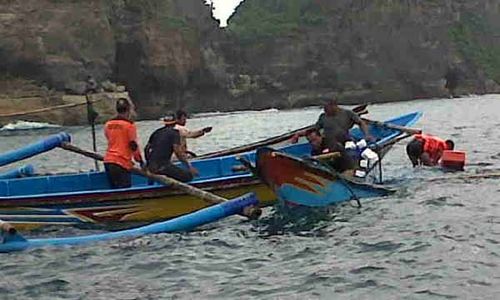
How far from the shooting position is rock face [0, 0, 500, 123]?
267 ft

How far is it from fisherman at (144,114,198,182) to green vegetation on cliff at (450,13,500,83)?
14589 centimetres

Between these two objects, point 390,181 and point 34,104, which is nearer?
point 390,181

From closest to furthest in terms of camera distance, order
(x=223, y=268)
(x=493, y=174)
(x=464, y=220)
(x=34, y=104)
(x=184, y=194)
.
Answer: (x=223, y=268), (x=464, y=220), (x=184, y=194), (x=493, y=174), (x=34, y=104)

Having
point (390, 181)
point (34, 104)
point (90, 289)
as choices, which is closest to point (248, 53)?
point (34, 104)

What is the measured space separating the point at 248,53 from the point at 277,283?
434ft

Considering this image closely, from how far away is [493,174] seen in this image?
835 inches

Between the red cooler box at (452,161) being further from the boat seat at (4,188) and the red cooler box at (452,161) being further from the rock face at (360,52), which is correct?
the rock face at (360,52)

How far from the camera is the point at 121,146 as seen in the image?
16.8m

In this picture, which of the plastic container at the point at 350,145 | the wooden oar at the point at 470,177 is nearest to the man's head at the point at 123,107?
the plastic container at the point at 350,145

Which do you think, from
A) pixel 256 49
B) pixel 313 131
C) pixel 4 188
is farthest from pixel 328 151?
pixel 256 49

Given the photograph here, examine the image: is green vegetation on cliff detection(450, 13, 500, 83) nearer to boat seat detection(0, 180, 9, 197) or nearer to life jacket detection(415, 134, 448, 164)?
life jacket detection(415, 134, 448, 164)

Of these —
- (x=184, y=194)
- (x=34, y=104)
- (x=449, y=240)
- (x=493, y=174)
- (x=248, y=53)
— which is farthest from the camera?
(x=248, y=53)

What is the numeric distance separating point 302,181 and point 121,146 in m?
3.31

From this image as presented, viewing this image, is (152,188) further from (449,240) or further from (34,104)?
(34,104)
